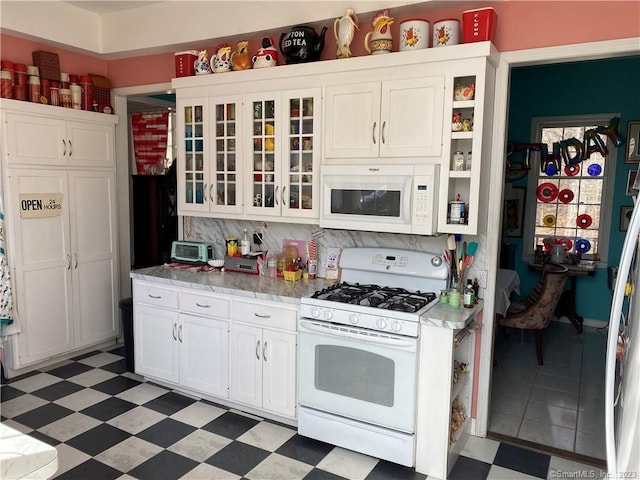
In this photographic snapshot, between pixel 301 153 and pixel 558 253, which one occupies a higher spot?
pixel 301 153

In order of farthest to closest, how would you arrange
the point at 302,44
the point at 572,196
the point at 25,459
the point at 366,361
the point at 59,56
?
the point at 572,196 < the point at 59,56 < the point at 302,44 < the point at 366,361 < the point at 25,459

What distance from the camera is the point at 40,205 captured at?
3713mm

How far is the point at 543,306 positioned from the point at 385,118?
2.57m

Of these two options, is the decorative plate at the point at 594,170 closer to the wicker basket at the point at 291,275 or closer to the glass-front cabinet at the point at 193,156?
the wicker basket at the point at 291,275

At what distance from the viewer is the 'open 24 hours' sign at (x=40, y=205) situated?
11.8 feet

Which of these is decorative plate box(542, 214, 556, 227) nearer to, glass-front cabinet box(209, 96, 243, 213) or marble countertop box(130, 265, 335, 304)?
marble countertop box(130, 265, 335, 304)

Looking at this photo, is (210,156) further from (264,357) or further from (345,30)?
(264,357)

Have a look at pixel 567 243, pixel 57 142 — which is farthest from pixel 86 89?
pixel 567 243

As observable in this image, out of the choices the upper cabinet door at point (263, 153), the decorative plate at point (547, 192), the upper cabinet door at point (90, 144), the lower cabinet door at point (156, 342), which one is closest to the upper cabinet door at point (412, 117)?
the upper cabinet door at point (263, 153)

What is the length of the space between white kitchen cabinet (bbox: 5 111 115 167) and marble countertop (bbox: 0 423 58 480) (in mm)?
2925

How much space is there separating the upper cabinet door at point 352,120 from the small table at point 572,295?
3.53 metres

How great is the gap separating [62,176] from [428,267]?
2.98 meters

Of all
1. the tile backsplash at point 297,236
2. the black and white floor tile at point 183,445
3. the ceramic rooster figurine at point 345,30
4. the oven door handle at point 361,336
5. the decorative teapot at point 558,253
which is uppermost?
the ceramic rooster figurine at point 345,30

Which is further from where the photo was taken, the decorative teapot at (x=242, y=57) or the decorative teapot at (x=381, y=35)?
the decorative teapot at (x=242, y=57)
